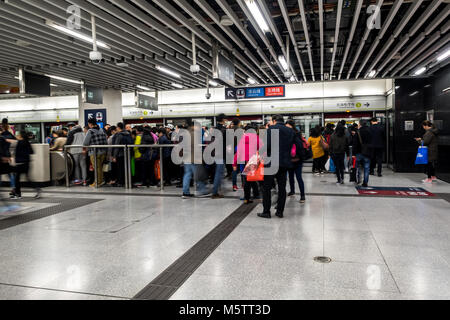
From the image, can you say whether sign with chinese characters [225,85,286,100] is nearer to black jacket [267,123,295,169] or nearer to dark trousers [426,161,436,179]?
dark trousers [426,161,436,179]

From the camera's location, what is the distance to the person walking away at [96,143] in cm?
822

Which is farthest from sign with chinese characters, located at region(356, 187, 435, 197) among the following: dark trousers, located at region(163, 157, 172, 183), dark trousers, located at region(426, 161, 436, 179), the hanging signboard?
the hanging signboard

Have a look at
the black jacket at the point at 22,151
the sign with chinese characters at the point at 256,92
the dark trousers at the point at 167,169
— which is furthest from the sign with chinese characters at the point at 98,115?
the black jacket at the point at 22,151

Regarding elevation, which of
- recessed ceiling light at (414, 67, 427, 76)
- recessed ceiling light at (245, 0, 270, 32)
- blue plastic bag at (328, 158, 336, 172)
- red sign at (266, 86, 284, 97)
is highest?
recessed ceiling light at (245, 0, 270, 32)

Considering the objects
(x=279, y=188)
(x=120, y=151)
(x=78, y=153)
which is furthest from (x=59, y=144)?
(x=279, y=188)

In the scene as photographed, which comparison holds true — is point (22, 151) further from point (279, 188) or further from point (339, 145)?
point (339, 145)

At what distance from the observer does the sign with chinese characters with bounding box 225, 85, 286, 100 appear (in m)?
12.8

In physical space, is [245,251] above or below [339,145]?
below

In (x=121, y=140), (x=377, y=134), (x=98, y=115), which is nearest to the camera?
(x=121, y=140)

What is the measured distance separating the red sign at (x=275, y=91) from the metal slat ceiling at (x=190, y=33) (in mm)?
715

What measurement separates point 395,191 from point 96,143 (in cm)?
702

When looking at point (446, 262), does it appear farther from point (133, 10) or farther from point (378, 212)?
point (133, 10)

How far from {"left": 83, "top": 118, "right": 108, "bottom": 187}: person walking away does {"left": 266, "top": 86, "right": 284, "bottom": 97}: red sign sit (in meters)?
6.83

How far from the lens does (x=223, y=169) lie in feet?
22.1
